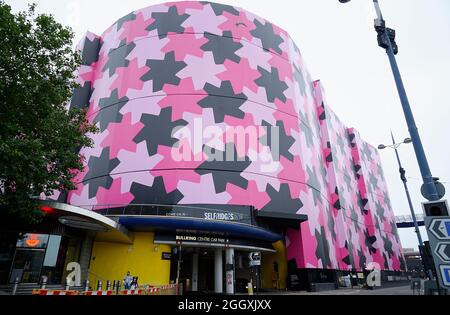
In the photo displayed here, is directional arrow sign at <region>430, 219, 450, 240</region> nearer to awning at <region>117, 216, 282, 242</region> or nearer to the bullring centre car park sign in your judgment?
the bullring centre car park sign

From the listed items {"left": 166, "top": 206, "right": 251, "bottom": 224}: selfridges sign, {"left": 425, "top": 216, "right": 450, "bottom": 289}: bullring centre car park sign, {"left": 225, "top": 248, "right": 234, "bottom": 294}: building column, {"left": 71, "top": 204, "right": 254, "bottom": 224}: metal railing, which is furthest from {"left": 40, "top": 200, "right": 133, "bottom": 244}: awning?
{"left": 425, "top": 216, "right": 450, "bottom": 289}: bullring centre car park sign

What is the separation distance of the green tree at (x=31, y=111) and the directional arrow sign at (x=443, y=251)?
13.2 m

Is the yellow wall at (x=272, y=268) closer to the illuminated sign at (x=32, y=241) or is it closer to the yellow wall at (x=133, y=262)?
the yellow wall at (x=133, y=262)

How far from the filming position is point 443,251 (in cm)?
581

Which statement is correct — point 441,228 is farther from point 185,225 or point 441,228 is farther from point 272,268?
point 272,268

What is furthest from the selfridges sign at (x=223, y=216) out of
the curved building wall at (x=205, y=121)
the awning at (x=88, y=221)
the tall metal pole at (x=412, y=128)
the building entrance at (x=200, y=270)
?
the tall metal pole at (x=412, y=128)

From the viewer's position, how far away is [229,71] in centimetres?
3162

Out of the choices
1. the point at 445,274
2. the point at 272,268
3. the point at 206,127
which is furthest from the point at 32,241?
the point at 272,268

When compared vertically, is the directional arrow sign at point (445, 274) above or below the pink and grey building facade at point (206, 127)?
below

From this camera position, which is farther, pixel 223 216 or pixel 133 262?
pixel 223 216

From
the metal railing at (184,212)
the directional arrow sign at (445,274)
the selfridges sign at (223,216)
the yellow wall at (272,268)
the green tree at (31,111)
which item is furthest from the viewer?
the yellow wall at (272,268)

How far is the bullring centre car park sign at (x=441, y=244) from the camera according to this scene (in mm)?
5688

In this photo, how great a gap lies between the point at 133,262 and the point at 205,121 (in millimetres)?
14354
